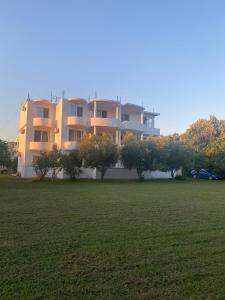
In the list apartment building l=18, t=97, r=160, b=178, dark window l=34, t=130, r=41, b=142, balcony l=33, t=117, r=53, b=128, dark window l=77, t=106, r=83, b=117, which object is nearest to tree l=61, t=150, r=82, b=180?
apartment building l=18, t=97, r=160, b=178

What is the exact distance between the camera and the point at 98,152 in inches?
1179

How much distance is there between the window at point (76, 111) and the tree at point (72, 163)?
950cm

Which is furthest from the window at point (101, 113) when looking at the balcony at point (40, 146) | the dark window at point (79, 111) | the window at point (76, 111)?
the balcony at point (40, 146)

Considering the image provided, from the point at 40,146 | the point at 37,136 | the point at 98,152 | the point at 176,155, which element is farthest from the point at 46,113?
the point at 176,155

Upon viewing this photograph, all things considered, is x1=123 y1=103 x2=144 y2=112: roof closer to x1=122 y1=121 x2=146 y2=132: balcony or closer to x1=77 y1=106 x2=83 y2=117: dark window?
x1=122 y1=121 x2=146 y2=132: balcony

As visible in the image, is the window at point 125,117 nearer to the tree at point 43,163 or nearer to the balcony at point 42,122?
the balcony at point 42,122

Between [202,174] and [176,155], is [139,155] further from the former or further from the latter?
[202,174]

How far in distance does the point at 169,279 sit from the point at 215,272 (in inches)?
32.2

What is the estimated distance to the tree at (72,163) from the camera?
29625mm

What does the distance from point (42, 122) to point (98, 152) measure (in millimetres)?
11468

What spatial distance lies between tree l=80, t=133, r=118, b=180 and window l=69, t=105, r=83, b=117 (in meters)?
8.47

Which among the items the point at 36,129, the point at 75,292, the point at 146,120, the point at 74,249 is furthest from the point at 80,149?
the point at 75,292

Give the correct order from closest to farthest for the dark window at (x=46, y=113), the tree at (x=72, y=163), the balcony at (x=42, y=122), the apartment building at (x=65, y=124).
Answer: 1. the tree at (x=72, y=163)
2. the apartment building at (x=65, y=124)
3. the balcony at (x=42, y=122)
4. the dark window at (x=46, y=113)

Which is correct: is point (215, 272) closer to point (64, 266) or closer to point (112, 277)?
point (112, 277)
